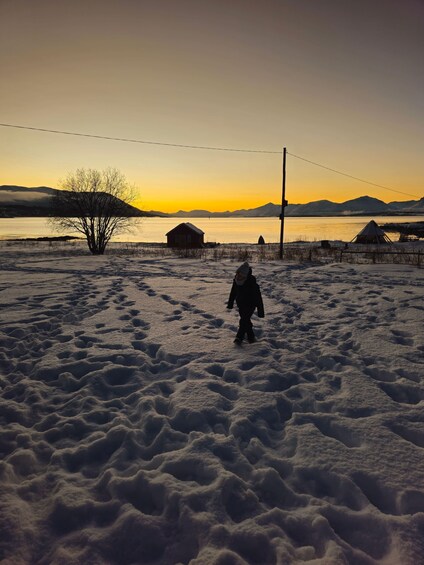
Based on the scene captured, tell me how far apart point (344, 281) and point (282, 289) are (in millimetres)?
3313

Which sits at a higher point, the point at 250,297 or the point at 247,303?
the point at 250,297

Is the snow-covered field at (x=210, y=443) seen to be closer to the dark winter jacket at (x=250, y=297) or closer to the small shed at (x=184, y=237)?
the dark winter jacket at (x=250, y=297)

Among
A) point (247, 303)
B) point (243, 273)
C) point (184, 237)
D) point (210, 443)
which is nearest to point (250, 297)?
point (247, 303)

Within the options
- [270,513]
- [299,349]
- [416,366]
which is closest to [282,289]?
[299,349]

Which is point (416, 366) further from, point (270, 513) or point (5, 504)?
point (5, 504)

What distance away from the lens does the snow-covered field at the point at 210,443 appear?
8.32 ft

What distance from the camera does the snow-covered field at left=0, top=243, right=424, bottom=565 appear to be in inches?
99.9

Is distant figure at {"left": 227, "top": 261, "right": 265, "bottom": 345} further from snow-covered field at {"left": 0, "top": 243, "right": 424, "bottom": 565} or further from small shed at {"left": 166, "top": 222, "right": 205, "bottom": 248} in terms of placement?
small shed at {"left": 166, "top": 222, "right": 205, "bottom": 248}

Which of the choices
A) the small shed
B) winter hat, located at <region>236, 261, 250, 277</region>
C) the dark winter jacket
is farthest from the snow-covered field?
the small shed

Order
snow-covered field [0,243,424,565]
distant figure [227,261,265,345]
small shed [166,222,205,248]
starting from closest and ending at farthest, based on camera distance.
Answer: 1. snow-covered field [0,243,424,565]
2. distant figure [227,261,265,345]
3. small shed [166,222,205,248]

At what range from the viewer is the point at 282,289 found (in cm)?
1224

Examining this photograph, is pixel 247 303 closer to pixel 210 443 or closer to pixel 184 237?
pixel 210 443

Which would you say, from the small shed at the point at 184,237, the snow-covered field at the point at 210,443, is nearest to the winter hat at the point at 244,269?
the snow-covered field at the point at 210,443

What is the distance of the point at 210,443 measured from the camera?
359 centimetres
